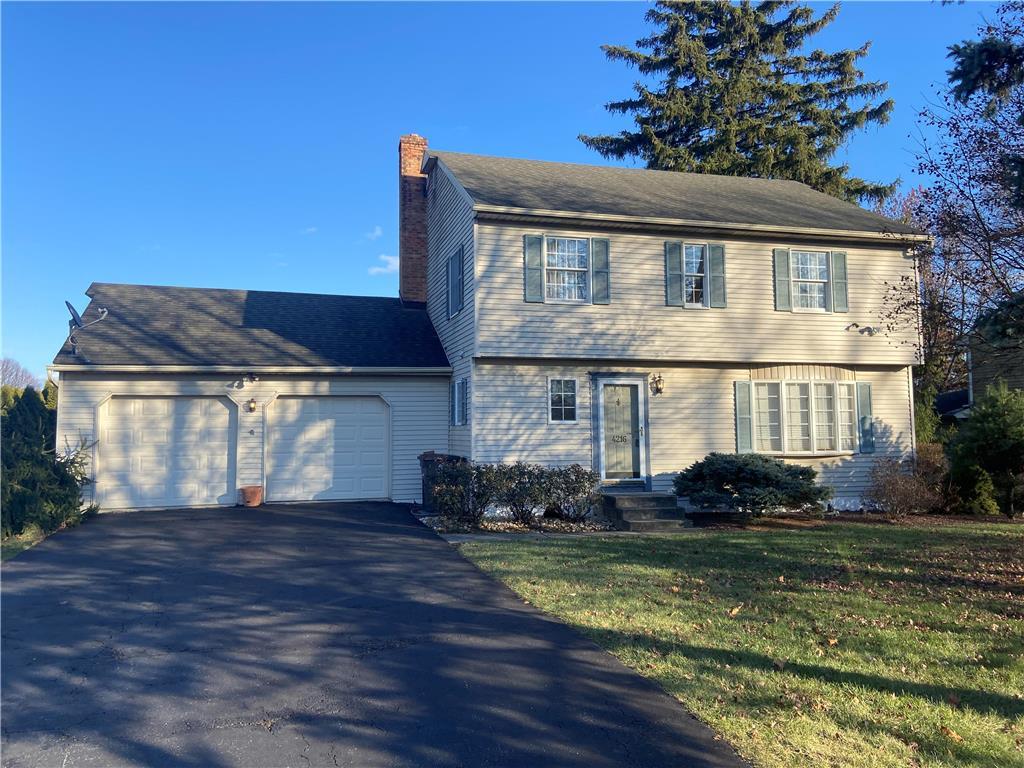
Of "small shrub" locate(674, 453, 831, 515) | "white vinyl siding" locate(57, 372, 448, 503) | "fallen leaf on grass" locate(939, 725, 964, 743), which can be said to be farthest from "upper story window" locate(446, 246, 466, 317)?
"fallen leaf on grass" locate(939, 725, 964, 743)

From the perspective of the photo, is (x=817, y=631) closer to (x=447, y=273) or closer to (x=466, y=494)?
(x=466, y=494)

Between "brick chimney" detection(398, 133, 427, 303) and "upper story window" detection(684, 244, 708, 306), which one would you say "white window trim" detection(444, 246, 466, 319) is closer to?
"brick chimney" detection(398, 133, 427, 303)

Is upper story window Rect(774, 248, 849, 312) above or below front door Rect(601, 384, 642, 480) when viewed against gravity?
above

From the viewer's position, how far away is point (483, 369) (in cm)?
1392

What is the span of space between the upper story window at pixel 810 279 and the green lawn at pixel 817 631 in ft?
18.8

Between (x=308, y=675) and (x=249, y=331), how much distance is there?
12.5 m

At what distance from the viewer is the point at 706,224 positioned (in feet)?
47.6

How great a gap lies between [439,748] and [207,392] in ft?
40.2

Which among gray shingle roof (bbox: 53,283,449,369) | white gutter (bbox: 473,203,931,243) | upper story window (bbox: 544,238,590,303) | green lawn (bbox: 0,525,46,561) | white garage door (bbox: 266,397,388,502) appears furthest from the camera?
white garage door (bbox: 266,397,388,502)

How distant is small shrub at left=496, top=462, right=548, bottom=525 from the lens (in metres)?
12.8

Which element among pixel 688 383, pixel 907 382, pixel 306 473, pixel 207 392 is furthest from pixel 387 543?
pixel 907 382

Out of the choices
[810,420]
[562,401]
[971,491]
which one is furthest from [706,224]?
[971,491]

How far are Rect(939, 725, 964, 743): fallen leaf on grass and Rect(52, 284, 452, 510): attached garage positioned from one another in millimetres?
12188

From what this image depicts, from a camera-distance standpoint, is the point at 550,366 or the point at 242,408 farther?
the point at 242,408
